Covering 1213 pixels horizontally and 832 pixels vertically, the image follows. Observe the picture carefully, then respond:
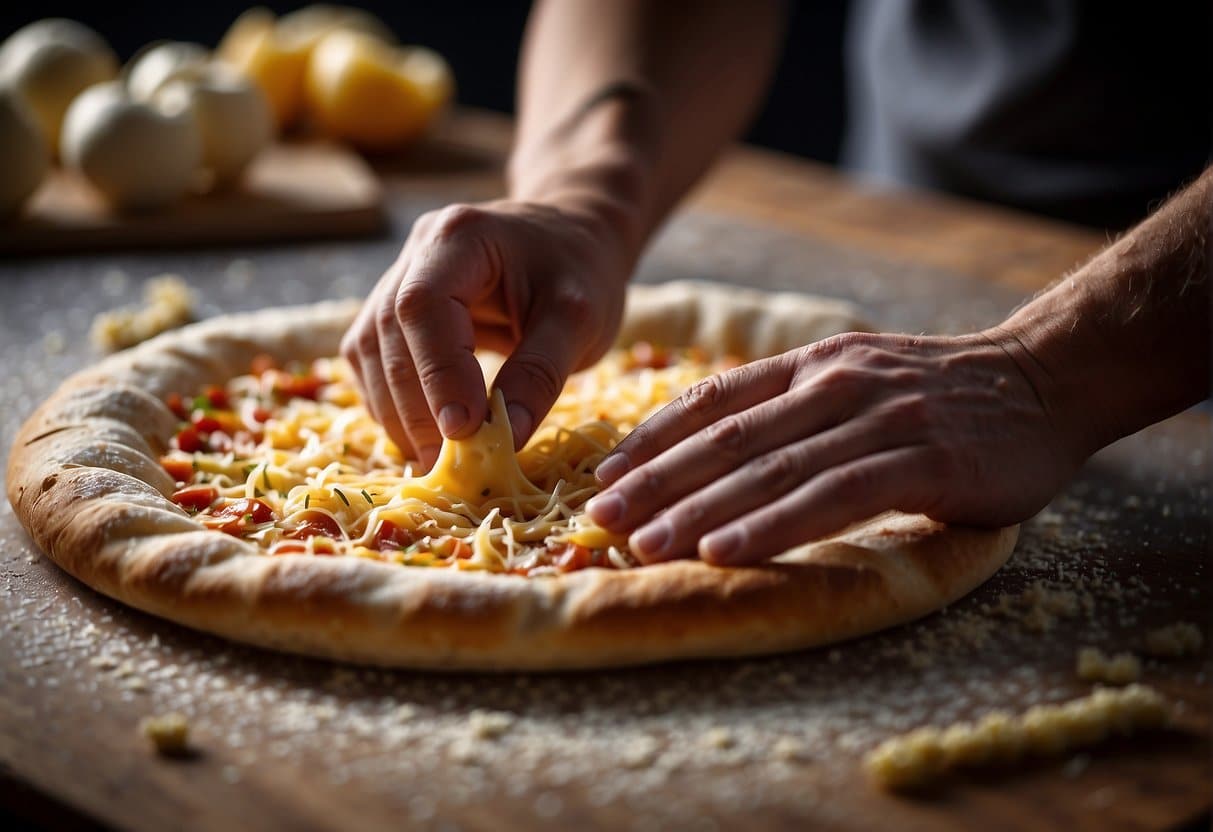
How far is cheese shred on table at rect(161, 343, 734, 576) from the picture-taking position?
2553mm

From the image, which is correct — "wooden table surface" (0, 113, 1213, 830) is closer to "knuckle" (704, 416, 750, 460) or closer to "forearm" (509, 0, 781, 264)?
"knuckle" (704, 416, 750, 460)

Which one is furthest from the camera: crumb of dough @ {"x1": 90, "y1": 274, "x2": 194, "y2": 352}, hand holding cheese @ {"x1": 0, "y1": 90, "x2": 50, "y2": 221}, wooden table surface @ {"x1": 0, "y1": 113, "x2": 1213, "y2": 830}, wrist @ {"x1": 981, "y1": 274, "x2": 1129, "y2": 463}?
hand holding cheese @ {"x1": 0, "y1": 90, "x2": 50, "y2": 221}

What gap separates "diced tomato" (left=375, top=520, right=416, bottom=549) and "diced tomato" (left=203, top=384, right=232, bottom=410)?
3.07 ft

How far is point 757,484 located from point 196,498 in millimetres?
1242

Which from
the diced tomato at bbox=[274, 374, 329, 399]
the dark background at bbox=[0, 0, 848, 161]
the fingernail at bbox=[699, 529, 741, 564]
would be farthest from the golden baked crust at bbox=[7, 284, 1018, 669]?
the dark background at bbox=[0, 0, 848, 161]

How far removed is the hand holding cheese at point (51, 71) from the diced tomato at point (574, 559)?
362 cm

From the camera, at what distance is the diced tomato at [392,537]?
260cm

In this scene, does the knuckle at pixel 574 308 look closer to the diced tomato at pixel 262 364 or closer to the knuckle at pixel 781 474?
the knuckle at pixel 781 474

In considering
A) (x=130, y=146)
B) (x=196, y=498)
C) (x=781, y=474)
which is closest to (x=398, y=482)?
(x=196, y=498)

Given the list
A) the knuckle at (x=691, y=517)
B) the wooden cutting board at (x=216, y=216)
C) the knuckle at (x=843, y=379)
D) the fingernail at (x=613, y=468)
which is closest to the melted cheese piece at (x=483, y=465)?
the fingernail at (x=613, y=468)

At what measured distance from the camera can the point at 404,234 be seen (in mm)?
5121

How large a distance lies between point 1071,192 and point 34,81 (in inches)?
160

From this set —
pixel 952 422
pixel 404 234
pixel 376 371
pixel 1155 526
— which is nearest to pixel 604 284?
pixel 376 371

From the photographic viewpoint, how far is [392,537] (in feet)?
8.59
